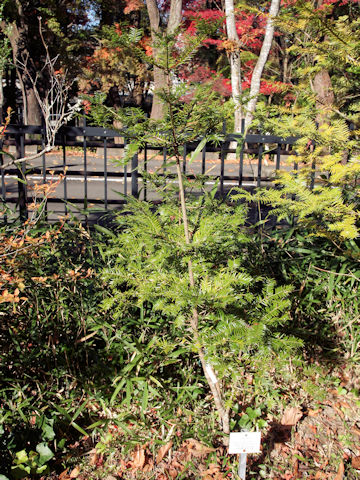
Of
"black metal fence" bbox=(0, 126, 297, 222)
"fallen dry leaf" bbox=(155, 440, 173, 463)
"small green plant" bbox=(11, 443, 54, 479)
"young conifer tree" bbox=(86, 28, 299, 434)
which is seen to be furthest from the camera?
"black metal fence" bbox=(0, 126, 297, 222)

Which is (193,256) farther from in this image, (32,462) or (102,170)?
(102,170)

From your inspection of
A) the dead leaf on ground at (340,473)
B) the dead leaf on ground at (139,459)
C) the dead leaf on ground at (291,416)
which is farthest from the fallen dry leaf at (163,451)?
the dead leaf on ground at (340,473)

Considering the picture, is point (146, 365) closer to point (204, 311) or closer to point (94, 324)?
point (94, 324)

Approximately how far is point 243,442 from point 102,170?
1238cm

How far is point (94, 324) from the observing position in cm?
255

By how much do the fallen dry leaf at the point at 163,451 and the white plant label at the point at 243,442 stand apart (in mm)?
521

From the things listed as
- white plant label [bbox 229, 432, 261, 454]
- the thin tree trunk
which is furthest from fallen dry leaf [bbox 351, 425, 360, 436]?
white plant label [bbox 229, 432, 261, 454]

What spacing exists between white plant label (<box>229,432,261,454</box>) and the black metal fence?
1.23m

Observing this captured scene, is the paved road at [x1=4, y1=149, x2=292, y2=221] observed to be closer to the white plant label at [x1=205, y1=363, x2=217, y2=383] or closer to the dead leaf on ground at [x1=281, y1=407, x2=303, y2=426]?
the white plant label at [x1=205, y1=363, x2=217, y2=383]

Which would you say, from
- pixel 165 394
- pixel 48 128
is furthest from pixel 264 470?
pixel 48 128

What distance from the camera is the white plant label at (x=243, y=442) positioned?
181 centimetres

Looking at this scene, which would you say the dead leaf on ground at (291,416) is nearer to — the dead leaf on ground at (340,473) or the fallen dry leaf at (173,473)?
the dead leaf on ground at (340,473)

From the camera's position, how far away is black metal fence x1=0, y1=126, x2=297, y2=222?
3031 mm

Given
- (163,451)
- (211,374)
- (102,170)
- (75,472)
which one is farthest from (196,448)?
(102,170)
